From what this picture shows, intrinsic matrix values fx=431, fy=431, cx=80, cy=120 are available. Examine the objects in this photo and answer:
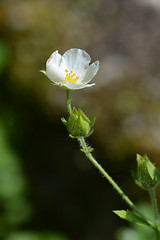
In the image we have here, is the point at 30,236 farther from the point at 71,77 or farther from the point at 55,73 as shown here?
the point at 55,73

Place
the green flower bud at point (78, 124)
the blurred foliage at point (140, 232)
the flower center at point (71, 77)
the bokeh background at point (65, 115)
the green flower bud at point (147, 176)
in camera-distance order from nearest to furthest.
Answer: the green flower bud at point (78, 124) < the green flower bud at point (147, 176) < the flower center at point (71, 77) < the blurred foliage at point (140, 232) < the bokeh background at point (65, 115)

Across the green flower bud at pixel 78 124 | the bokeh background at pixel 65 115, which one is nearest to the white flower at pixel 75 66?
the green flower bud at pixel 78 124

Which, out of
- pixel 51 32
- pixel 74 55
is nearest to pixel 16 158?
pixel 51 32

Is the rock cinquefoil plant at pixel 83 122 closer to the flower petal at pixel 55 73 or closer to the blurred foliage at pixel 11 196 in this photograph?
the flower petal at pixel 55 73

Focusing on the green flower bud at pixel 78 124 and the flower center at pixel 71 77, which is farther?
the flower center at pixel 71 77

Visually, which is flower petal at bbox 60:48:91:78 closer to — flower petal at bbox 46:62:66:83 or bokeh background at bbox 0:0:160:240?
flower petal at bbox 46:62:66:83

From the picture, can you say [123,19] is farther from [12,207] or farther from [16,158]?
[12,207]
